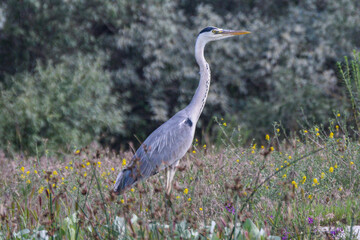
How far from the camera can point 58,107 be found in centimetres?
994

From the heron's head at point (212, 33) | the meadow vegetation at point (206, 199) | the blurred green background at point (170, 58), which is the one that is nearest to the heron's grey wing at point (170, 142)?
the meadow vegetation at point (206, 199)

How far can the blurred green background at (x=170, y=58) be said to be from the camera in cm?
1083

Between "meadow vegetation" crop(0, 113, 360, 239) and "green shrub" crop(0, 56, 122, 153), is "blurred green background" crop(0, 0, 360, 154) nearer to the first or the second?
"green shrub" crop(0, 56, 122, 153)

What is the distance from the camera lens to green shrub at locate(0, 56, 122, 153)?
31.2ft

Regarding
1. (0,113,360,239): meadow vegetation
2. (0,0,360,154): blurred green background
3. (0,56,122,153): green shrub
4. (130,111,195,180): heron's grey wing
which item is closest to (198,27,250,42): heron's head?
(130,111,195,180): heron's grey wing

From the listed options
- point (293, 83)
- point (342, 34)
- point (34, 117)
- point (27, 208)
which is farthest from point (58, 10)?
point (27, 208)

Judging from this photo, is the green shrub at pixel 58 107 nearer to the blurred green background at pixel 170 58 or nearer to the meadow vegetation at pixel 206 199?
the blurred green background at pixel 170 58

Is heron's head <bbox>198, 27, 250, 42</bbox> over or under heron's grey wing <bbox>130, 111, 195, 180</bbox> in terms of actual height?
over

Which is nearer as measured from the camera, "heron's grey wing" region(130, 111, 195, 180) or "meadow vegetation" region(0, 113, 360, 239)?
"meadow vegetation" region(0, 113, 360, 239)

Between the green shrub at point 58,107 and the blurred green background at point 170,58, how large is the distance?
3 centimetres

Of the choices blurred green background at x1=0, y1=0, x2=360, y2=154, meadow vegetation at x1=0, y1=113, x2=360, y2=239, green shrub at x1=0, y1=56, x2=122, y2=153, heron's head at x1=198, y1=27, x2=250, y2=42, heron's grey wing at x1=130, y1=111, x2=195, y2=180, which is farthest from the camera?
blurred green background at x1=0, y1=0, x2=360, y2=154

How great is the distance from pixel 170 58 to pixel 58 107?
8.41ft

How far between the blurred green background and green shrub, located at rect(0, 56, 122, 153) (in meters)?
0.03

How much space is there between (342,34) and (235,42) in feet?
7.28
